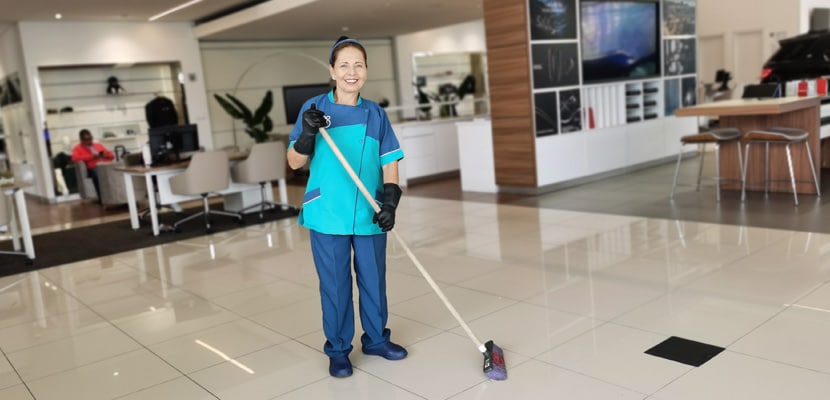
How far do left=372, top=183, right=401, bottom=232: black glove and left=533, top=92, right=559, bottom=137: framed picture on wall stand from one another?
179 inches

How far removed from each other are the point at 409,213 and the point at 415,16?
187 inches

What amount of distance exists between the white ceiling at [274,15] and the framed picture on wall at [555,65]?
2.44 meters

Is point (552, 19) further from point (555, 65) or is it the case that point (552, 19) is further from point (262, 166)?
point (262, 166)

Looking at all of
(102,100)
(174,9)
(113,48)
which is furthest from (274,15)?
(102,100)

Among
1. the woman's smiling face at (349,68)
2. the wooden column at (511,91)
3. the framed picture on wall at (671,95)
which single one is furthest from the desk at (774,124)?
the woman's smiling face at (349,68)

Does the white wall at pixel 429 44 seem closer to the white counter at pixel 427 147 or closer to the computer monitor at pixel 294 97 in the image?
the computer monitor at pixel 294 97

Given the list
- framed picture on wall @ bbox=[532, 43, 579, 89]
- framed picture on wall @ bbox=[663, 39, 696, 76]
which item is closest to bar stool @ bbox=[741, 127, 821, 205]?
framed picture on wall @ bbox=[532, 43, 579, 89]

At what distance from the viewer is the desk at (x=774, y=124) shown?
578 centimetres

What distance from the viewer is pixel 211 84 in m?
11.6

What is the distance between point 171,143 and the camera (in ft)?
23.9

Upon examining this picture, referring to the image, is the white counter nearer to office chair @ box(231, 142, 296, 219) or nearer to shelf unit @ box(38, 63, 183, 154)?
office chair @ box(231, 142, 296, 219)

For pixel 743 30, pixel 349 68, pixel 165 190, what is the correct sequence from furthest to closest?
1. pixel 743 30
2. pixel 165 190
3. pixel 349 68

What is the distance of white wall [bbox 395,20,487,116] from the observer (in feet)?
44.9

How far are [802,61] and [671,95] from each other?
76.5 inches
